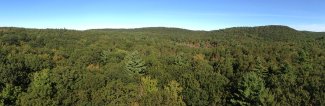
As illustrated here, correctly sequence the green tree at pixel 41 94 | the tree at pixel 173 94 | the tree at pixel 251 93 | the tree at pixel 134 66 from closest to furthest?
the green tree at pixel 41 94, the tree at pixel 251 93, the tree at pixel 173 94, the tree at pixel 134 66

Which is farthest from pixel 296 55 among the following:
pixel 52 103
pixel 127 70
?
pixel 52 103

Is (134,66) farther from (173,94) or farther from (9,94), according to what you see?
(9,94)

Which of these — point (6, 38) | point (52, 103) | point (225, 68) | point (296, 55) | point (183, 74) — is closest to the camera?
point (52, 103)

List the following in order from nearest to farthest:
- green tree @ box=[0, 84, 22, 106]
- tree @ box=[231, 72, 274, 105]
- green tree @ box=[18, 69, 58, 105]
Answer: green tree @ box=[18, 69, 58, 105]
tree @ box=[231, 72, 274, 105]
green tree @ box=[0, 84, 22, 106]

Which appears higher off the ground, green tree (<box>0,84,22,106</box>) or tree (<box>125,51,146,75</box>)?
tree (<box>125,51,146,75</box>)

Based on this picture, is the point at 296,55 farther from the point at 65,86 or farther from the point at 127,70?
the point at 65,86

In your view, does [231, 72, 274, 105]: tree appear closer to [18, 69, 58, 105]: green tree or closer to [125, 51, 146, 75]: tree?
[125, 51, 146, 75]: tree

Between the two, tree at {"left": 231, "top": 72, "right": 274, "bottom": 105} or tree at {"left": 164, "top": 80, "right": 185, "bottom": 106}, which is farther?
tree at {"left": 164, "top": 80, "right": 185, "bottom": 106}

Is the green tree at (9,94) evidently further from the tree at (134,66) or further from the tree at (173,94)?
the tree at (134,66)

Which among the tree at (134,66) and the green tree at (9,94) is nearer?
the green tree at (9,94)

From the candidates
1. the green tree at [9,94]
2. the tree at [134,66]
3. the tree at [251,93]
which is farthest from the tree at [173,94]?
the green tree at [9,94]

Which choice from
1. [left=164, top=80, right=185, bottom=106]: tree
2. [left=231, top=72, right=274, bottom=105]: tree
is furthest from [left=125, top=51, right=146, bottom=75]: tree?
[left=231, top=72, right=274, bottom=105]: tree
